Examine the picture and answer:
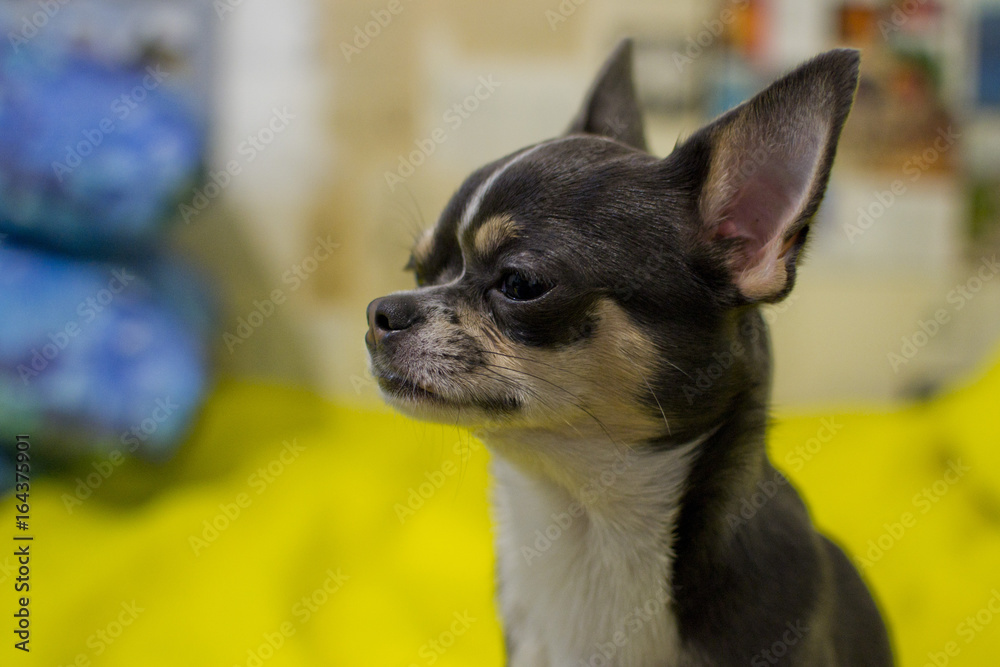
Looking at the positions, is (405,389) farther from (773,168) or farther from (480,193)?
(773,168)

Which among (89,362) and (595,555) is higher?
(595,555)

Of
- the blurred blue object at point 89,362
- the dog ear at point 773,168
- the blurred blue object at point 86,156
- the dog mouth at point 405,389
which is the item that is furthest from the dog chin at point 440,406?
the blurred blue object at point 86,156

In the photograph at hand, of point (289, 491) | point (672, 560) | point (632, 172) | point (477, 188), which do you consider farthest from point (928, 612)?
point (289, 491)

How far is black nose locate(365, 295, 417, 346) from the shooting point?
110 cm

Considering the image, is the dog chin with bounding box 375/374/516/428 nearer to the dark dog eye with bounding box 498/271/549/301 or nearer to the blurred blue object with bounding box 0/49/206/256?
the dark dog eye with bounding box 498/271/549/301

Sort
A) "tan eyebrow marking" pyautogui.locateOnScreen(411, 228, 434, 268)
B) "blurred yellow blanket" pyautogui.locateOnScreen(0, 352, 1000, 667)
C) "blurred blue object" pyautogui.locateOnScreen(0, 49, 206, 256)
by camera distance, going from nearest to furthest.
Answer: "tan eyebrow marking" pyautogui.locateOnScreen(411, 228, 434, 268), "blurred yellow blanket" pyautogui.locateOnScreen(0, 352, 1000, 667), "blurred blue object" pyautogui.locateOnScreen(0, 49, 206, 256)

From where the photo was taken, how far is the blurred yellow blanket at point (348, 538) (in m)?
1.65

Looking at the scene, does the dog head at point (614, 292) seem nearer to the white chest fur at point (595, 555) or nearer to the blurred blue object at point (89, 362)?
the white chest fur at point (595, 555)

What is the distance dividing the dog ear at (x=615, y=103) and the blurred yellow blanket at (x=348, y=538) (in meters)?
0.66

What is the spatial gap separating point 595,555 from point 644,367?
13.1 inches

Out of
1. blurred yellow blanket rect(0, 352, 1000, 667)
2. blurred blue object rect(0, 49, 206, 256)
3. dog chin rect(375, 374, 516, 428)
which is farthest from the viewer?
blurred blue object rect(0, 49, 206, 256)

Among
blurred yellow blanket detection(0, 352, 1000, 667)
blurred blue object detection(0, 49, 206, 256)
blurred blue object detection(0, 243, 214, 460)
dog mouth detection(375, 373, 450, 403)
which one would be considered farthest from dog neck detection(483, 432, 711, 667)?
blurred blue object detection(0, 49, 206, 256)

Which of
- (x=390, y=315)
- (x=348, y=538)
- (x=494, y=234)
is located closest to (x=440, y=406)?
(x=390, y=315)

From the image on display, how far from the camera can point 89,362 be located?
208 centimetres
